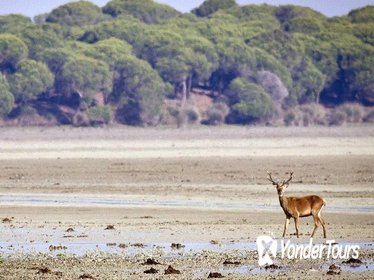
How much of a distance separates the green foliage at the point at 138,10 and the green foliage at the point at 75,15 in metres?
1.44

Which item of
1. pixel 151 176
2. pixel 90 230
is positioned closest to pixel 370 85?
pixel 151 176

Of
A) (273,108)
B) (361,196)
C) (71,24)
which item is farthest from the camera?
(71,24)

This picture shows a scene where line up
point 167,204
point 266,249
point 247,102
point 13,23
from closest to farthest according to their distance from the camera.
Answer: point 266,249
point 167,204
point 247,102
point 13,23

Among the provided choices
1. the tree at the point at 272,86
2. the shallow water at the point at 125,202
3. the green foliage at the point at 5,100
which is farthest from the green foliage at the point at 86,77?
the shallow water at the point at 125,202

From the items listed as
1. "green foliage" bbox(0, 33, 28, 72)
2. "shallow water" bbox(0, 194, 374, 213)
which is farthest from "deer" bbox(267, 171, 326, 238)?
"green foliage" bbox(0, 33, 28, 72)

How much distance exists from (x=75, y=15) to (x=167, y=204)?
2742 inches

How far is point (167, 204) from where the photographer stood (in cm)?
2728

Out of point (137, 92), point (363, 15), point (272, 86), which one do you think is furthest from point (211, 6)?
point (137, 92)

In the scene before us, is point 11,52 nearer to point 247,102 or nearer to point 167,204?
point 247,102

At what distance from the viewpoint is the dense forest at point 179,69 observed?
7075 centimetres

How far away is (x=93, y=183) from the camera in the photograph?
33.7 metres

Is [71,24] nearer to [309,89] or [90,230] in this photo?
[309,89]

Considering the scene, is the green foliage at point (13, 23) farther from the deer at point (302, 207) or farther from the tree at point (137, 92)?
the deer at point (302, 207)

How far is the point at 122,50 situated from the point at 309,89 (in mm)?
14918
